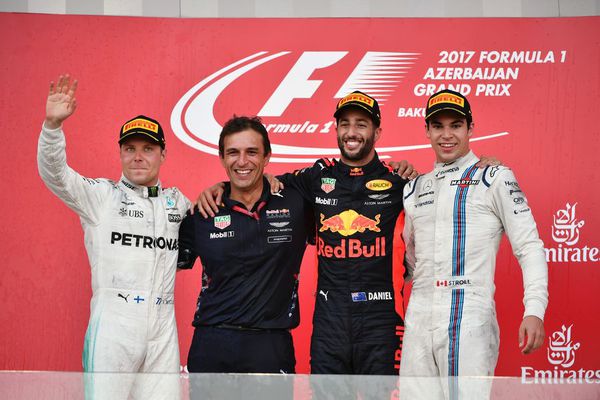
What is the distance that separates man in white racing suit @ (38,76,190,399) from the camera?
2.69 metres

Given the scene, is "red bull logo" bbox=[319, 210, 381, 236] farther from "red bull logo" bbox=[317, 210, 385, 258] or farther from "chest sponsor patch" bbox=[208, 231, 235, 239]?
"chest sponsor patch" bbox=[208, 231, 235, 239]

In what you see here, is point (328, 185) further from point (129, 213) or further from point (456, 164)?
point (129, 213)

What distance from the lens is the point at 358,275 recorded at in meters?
2.83

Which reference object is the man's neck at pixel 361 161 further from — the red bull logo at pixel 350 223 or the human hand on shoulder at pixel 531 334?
the human hand on shoulder at pixel 531 334

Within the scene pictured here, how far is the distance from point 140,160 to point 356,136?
0.83 metres

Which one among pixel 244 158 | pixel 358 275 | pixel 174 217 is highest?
pixel 244 158

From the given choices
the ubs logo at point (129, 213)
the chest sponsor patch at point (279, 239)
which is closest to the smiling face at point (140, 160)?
the ubs logo at point (129, 213)

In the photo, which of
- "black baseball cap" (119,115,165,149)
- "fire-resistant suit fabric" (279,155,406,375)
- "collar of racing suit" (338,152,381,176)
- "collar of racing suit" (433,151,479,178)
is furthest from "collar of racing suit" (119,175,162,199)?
"collar of racing suit" (433,151,479,178)

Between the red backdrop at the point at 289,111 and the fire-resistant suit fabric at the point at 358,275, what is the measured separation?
1163 millimetres

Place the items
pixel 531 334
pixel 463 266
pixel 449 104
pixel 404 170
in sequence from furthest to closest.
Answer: pixel 404 170
pixel 449 104
pixel 463 266
pixel 531 334

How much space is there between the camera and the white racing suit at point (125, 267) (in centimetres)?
273

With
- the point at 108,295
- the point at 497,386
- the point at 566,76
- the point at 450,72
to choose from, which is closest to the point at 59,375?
the point at 497,386

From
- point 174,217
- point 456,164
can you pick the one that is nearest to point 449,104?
point 456,164

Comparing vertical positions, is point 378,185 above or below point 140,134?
below
